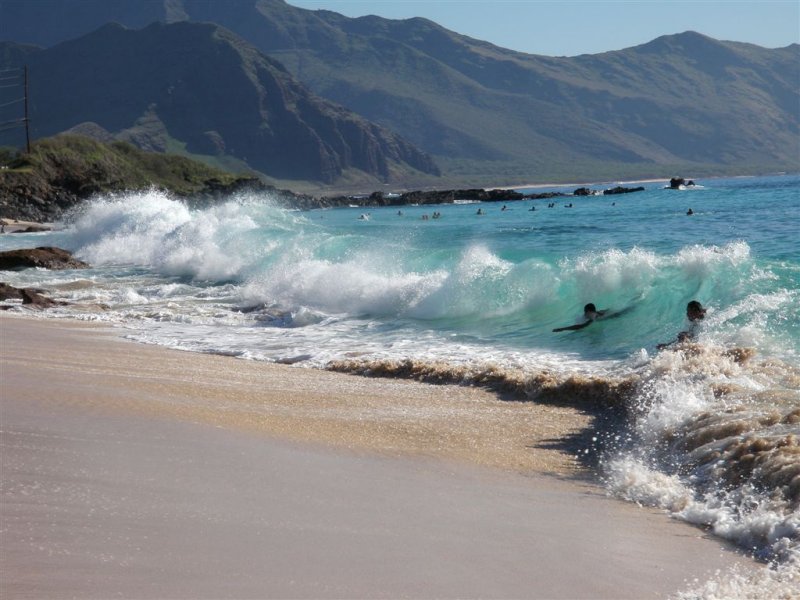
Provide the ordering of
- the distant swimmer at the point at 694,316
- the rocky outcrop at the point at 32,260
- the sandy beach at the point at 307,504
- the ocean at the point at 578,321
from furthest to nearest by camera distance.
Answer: the rocky outcrop at the point at 32,260 → the distant swimmer at the point at 694,316 → the ocean at the point at 578,321 → the sandy beach at the point at 307,504

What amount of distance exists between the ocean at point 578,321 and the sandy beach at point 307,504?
1.60ft

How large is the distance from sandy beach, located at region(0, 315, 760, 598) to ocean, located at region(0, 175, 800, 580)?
19.2 inches

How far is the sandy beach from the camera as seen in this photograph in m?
4.35

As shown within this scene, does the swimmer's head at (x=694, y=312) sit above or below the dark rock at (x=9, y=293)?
above

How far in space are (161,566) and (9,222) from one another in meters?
52.9

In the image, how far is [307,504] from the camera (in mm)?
5410

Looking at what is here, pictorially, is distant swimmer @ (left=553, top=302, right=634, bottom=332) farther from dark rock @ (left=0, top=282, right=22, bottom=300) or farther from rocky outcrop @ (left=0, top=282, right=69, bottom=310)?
dark rock @ (left=0, top=282, right=22, bottom=300)

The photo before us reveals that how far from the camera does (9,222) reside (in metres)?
52.6

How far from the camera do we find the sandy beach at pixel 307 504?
171 inches

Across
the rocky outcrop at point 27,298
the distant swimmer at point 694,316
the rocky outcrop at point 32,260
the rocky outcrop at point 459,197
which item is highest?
the rocky outcrop at point 459,197

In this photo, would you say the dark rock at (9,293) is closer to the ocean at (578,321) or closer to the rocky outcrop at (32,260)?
the ocean at (578,321)

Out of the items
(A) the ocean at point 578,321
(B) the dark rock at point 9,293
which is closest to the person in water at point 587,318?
(A) the ocean at point 578,321

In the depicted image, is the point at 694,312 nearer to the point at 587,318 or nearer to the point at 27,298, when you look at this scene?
the point at 587,318

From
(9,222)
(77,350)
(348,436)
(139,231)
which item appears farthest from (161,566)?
(9,222)
